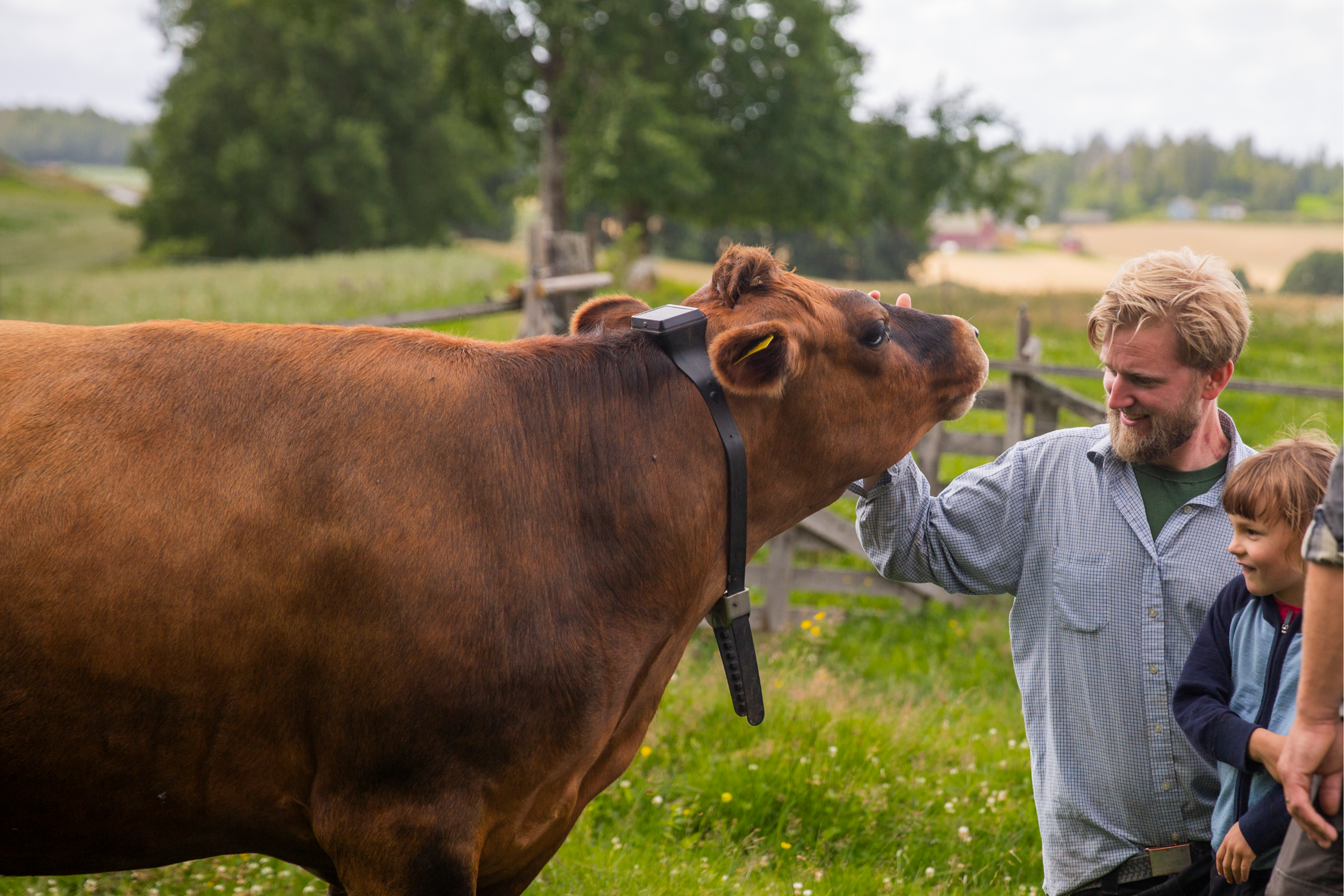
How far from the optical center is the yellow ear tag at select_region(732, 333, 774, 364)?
230 centimetres

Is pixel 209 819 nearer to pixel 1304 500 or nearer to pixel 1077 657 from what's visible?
pixel 1077 657

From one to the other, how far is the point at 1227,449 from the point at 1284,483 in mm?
622

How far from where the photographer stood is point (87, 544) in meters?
1.96

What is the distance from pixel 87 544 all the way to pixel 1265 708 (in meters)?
2.41

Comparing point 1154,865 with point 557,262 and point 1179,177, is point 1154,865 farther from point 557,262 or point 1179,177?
point 1179,177

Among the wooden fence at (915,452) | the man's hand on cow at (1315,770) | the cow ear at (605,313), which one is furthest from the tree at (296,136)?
the man's hand on cow at (1315,770)

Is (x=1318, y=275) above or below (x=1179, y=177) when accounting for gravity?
below

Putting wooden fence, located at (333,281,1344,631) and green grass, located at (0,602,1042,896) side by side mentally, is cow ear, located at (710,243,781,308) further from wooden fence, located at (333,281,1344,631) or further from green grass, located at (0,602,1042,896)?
wooden fence, located at (333,281,1344,631)

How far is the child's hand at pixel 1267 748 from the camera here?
1988 millimetres

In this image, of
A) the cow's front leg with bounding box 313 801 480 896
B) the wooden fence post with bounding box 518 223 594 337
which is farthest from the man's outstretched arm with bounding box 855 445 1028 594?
the wooden fence post with bounding box 518 223 594 337

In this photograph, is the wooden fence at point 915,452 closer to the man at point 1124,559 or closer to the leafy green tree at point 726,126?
the man at point 1124,559

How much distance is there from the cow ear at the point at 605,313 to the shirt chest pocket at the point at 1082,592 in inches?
50.9

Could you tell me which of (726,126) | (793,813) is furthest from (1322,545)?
(726,126)

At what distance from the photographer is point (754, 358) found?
2324 millimetres
